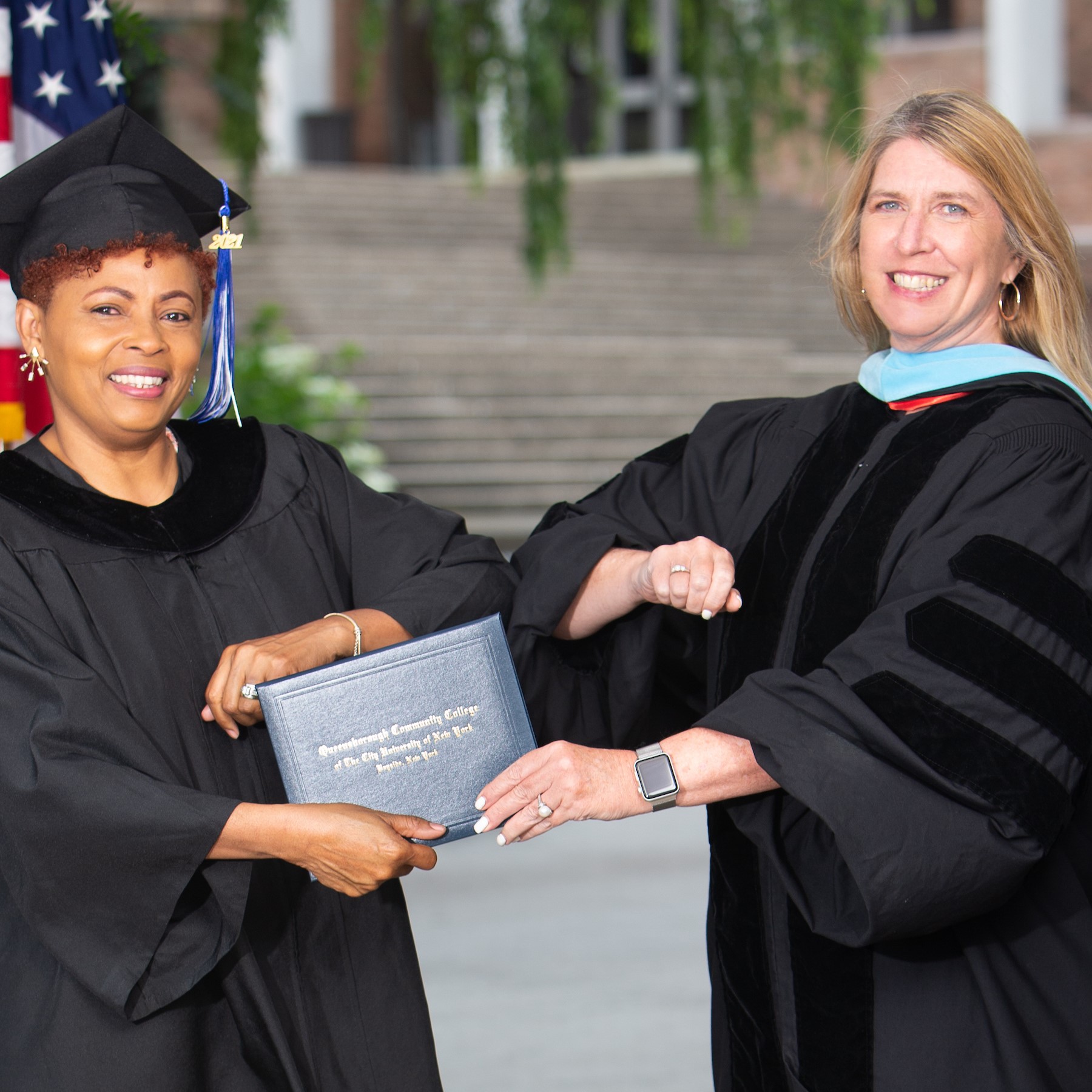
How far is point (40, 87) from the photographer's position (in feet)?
10.3

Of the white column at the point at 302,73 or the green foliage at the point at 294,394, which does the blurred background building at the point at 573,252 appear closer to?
the white column at the point at 302,73

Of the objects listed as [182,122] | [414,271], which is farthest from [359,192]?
[182,122]

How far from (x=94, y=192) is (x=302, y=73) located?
1897cm

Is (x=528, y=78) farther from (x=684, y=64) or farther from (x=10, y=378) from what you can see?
(x=10, y=378)

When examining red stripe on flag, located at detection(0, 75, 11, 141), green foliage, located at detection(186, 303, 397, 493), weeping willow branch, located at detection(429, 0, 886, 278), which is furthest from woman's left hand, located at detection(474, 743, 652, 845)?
weeping willow branch, located at detection(429, 0, 886, 278)

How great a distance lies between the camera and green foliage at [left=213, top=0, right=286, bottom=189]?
6961mm

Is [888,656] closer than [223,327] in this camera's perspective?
Yes

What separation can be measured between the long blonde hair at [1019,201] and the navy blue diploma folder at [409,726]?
935mm

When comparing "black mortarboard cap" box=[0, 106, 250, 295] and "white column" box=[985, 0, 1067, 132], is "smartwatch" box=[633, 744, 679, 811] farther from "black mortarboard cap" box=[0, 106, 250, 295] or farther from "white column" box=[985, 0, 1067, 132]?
"white column" box=[985, 0, 1067, 132]

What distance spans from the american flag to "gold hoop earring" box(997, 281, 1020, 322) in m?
1.82

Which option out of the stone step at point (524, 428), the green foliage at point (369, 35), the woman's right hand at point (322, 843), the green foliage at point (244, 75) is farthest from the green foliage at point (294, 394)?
the woman's right hand at point (322, 843)

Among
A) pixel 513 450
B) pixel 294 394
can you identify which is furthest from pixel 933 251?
pixel 513 450

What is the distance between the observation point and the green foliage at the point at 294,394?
7.66 m

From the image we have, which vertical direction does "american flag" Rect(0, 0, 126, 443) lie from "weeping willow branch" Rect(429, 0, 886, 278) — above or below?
below
